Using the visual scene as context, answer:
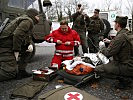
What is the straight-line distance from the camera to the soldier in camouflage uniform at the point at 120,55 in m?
3.88

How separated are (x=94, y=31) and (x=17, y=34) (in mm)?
3727

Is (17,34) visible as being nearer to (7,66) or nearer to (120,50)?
(7,66)

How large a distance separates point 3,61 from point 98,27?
3.87m

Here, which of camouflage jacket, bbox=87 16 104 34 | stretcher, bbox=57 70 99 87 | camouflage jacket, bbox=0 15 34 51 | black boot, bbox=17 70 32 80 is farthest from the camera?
camouflage jacket, bbox=87 16 104 34

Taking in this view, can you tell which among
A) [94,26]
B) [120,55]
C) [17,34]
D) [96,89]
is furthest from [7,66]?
[94,26]

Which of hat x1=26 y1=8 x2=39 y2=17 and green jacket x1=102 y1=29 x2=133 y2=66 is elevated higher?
hat x1=26 y1=8 x2=39 y2=17

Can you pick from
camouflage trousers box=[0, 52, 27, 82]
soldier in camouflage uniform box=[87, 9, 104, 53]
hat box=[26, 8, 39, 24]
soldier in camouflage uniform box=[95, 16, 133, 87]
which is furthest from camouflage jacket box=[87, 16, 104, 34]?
camouflage trousers box=[0, 52, 27, 82]

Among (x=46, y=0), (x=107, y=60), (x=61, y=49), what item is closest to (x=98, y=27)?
(x=46, y=0)

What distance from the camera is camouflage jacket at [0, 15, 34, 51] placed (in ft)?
13.7

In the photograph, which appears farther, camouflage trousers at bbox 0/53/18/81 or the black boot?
the black boot

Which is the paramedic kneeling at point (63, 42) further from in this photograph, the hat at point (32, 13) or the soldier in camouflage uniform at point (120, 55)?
the soldier in camouflage uniform at point (120, 55)

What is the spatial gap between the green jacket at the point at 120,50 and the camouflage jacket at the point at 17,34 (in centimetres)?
163

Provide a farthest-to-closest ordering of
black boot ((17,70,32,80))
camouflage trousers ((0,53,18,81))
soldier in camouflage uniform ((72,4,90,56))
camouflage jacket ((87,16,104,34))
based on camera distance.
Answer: camouflage jacket ((87,16,104,34)) < soldier in camouflage uniform ((72,4,90,56)) < black boot ((17,70,32,80)) < camouflage trousers ((0,53,18,81))

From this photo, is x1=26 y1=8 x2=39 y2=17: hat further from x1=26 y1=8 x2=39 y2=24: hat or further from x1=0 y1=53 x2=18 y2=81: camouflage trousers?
x1=0 y1=53 x2=18 y2=81: camouflage trousers
